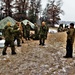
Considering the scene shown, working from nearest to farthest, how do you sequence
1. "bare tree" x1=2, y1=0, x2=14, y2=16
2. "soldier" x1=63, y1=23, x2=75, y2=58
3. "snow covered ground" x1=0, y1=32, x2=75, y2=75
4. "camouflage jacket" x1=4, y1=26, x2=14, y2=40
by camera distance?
1. "snow covered ground" x1=0, y1=32, x2=75, y2=75
2. "soldier" x1=63, y1=23, x2=75, y2=58
3. "camouflage jacket" x1=4, y1=26, x2=14, y2=40
4. "bare tree" x1=2, y1=0, x2=14, y2=16

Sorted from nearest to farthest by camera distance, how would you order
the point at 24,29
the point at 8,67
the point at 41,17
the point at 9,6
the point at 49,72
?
1. the point at 49,72
2. the point at 8,67
3. the point at 24,29
4. the point at 9,6
5. the point at 41,17

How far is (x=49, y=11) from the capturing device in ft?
259

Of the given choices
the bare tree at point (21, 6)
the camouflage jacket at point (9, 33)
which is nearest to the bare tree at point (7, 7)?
the bare tree at point (21, 6)

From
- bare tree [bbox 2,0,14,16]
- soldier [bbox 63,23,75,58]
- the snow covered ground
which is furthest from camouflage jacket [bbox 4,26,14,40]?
bare tree [bbox 2,0,14,16]

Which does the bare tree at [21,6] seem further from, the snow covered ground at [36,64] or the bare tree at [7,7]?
the snow covered ground at [36,64]

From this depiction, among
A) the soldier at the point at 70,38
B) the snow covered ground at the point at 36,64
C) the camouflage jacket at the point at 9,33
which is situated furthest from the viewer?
the camouflage jacket at the point at 9,33

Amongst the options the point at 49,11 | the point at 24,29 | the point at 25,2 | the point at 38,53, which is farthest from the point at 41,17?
the point at 38,53

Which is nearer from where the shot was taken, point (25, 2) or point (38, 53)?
point (38, 53)

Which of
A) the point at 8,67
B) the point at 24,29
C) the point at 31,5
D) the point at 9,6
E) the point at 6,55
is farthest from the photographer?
the point at 31,5

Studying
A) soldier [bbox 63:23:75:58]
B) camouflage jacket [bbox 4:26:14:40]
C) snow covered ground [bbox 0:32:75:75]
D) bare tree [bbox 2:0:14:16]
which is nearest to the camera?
snow covered ground [bbox 0:32:75:75]

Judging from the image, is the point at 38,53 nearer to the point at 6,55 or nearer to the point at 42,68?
the point at 6,55

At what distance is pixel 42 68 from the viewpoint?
12.5m

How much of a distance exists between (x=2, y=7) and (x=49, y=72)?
55.4 metres

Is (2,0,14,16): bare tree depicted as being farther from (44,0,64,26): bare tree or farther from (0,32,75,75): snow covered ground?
(0,32,75,75): snow covered ground
